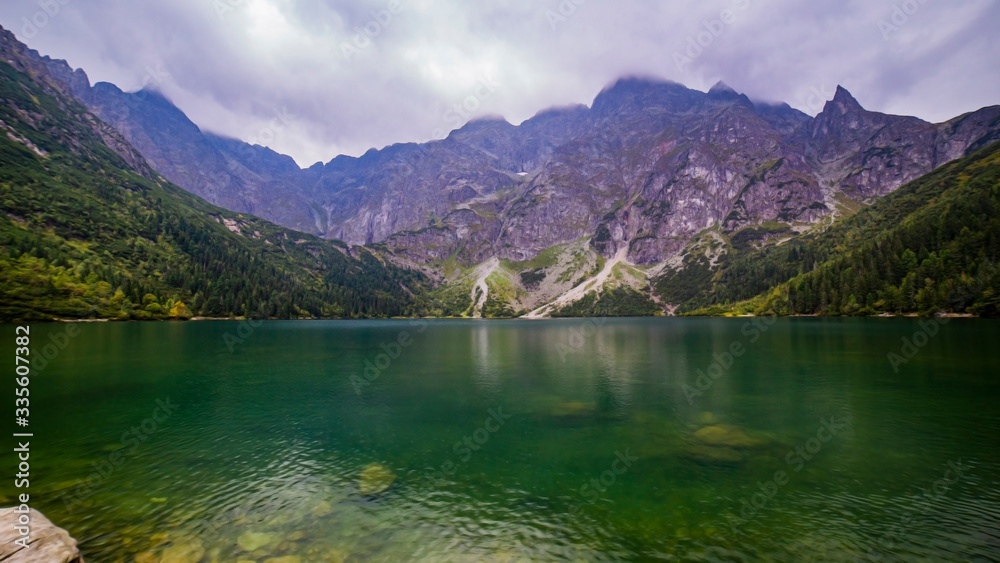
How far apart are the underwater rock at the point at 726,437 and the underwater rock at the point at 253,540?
27418mm

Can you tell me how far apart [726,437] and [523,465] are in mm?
16357

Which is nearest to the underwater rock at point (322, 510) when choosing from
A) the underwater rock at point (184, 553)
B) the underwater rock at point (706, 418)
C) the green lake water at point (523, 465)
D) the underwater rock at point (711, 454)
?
the green lake water at point (523, 465)

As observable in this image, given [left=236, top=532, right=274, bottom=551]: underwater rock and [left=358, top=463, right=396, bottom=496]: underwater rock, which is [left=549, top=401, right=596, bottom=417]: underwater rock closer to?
[left=358, top=463, right=396, bottom=496]: underwater rock

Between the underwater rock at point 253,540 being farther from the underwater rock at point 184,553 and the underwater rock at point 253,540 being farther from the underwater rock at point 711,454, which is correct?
the underwater rock at point 711,454

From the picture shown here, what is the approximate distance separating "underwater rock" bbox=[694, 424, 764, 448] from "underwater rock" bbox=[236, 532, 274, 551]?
90.0ft

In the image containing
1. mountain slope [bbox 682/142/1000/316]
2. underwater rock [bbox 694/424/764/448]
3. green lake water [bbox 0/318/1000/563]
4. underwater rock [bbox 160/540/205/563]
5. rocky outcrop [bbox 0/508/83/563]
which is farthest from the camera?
mountain slope [bbox 682/142/1000/316]

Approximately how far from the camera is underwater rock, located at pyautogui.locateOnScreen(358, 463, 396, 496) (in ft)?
70.8

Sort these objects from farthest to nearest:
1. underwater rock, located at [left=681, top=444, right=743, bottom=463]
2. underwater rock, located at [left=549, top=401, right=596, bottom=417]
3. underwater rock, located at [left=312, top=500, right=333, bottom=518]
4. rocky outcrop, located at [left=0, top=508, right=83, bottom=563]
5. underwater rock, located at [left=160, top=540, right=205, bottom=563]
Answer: underwater rock, located at [left=549, top=401, right=596, bottom=417] → underwater rock, located at [left=681, top=444, right=743, bottom=463] → underwater rock, located at [left=312, top=500, right=333, bottom=518] → underwater rock, located at [left=160, top=540, right=205, bottom=563] → rocky outcrop, located at [left=0, top=508, right=83, bottom=563]

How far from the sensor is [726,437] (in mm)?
29719

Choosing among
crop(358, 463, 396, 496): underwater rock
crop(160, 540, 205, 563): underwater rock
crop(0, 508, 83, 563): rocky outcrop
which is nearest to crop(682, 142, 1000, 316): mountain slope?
crop(358, 463, 396, 496): underwater rock

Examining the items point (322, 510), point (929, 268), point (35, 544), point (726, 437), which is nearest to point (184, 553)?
point (322, 510)

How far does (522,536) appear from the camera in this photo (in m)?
→ 17.0

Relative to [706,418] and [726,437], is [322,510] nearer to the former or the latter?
[726,437]

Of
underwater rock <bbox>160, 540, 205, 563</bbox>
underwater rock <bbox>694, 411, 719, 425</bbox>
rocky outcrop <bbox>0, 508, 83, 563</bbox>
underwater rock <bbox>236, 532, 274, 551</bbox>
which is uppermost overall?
rocky outcrop <bbox>0, 508, 83, 563</bbox>
